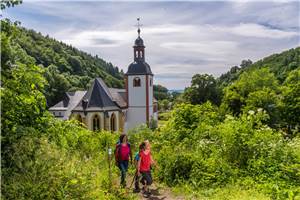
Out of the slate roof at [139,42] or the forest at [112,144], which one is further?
the slate roof at [139,42]

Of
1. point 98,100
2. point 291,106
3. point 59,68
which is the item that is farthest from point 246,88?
point 59,68

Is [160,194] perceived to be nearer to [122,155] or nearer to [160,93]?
[122,155]

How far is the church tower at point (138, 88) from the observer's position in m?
42.7

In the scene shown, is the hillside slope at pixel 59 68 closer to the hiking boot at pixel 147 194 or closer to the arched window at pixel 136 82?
the arched window at pixel 136 82

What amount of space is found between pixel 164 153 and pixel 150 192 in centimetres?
201

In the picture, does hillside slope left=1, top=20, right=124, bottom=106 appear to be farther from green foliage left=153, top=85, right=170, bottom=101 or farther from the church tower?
green foliage left=153, top=85, right=170, bottom=101

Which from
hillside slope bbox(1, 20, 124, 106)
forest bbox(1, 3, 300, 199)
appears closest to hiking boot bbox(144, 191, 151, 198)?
forest bbox(1, 3, 300, 199)

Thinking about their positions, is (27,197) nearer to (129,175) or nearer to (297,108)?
(129,175)

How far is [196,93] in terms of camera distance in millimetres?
46156

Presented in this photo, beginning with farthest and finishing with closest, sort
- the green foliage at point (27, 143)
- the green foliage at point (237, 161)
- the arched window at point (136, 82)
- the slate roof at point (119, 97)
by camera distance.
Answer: the arched window at point (136, 82) → the slate roof at point (119, 97) → the green foliage at point (237, 161) → the green foliage at point (27, 143)

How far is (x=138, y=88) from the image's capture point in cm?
4303

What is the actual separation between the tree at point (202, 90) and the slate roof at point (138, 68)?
22.5 ft

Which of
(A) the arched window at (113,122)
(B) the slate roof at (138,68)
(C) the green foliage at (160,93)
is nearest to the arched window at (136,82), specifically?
(B) the slate roof at (138,68)

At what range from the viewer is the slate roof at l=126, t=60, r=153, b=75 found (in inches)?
1679
